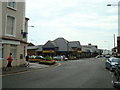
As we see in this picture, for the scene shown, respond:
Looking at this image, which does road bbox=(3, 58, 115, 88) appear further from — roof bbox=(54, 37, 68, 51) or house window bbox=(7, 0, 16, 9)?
roof bbox=(54, 37, 68, 51)

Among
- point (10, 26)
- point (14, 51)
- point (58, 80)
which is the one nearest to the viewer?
point (58, 80)

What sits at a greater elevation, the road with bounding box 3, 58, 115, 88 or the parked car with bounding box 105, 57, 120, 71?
the parked car with bounding box 105, 57, 120, 71

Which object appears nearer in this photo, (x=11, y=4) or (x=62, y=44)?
(x=11, y=4)

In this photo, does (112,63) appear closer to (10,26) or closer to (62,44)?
(10,26)

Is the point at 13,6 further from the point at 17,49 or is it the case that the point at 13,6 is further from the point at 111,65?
the point at 111,65

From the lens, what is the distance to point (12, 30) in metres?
21.6

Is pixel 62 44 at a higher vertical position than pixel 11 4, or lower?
A: lower

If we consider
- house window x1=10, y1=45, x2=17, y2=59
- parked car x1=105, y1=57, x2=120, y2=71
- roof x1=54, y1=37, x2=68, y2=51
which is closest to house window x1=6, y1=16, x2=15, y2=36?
house window x1=10, y1=45, x2=17, y2=59

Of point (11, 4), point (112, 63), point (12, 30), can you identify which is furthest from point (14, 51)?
point (112, 63)

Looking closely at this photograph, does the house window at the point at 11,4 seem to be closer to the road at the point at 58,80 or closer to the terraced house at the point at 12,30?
the terraced house at the point at 12,30

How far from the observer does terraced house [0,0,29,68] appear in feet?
65.1

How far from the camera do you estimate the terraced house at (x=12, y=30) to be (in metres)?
19.9

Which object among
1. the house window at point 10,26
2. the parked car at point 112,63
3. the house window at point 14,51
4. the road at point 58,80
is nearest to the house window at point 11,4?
the house window at point 10,26

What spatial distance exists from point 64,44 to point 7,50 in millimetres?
62016
